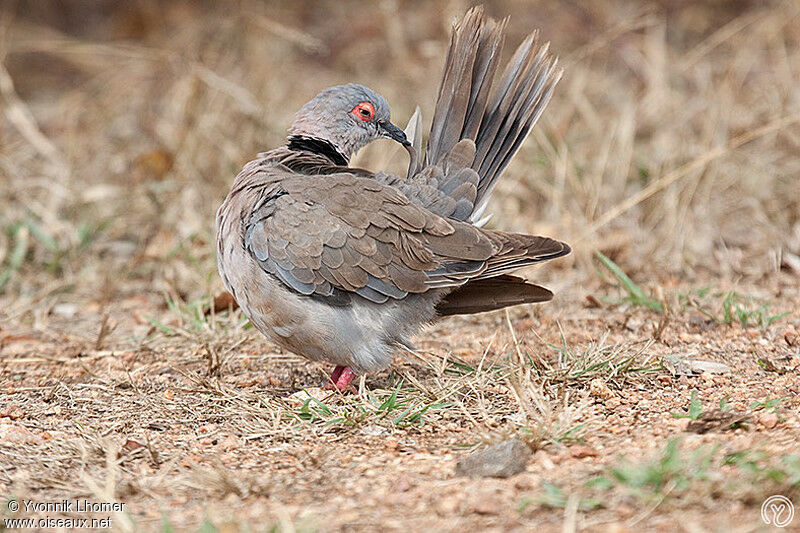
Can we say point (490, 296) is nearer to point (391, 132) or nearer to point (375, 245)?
point (375, 245)

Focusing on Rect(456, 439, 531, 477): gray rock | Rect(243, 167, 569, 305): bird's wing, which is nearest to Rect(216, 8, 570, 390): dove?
Rect(243, 167, 569, 305): bird's wing

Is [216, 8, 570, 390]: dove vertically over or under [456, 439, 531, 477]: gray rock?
over

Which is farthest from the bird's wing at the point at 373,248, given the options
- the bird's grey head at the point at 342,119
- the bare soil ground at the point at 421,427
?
the bird's grey head at the point at 342,119

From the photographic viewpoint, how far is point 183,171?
20.1 feet

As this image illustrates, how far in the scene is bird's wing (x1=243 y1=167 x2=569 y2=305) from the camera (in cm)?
353

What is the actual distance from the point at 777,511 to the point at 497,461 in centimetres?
77

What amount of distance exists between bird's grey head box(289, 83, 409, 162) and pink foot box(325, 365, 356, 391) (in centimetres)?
98

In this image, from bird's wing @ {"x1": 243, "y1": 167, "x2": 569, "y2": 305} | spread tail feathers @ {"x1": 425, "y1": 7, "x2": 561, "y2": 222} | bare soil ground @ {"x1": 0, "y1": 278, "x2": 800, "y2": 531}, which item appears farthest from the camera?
spread tail feathers @ {"x1": 425, "y1": 7, "x2": 561, "y2": 222}

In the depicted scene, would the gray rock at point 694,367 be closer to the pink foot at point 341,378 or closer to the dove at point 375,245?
the dove at point 375,245

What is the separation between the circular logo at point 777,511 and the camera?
219 cm

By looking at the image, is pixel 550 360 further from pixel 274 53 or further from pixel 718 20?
pixel 718 20

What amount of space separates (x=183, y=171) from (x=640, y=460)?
13.7 ft

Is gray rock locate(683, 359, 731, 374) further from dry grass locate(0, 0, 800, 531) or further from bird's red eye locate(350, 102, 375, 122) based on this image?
bird's red eye locate(350, 102, 375, 122)

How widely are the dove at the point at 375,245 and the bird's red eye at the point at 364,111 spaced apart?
1.06 feet
